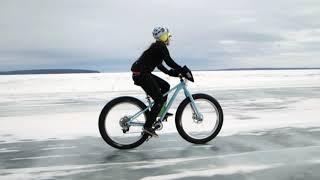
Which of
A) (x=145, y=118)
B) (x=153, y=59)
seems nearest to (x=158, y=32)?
(x=153, y=59)

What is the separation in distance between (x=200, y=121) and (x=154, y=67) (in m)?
1.29

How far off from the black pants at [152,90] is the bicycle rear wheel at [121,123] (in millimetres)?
156

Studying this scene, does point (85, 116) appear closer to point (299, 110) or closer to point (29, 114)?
point (29, 114)

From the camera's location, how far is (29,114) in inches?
562

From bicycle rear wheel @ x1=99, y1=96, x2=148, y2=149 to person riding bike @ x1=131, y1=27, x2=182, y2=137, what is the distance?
0.72 ft

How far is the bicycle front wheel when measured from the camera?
838 centimetres

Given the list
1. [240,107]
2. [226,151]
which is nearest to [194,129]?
[226,151]

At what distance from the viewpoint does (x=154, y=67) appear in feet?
26.1

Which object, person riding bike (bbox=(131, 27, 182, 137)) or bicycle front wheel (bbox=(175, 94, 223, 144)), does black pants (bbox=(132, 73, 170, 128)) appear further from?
bicycle front wheel (bbox=(175, 94, 223, 144))

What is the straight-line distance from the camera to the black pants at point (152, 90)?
7914 millimetres

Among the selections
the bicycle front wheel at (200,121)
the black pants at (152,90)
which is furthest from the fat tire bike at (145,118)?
the black pants at (152,90)

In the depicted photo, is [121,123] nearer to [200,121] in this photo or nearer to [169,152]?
[169,152]

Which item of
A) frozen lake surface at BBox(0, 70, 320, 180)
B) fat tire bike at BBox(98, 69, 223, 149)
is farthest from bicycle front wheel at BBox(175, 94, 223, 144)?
frozen lake surface at BBox(0, 70, 320, 180)

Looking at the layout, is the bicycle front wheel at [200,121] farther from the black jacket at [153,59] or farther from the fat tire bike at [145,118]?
the black jacket at [153,59]
